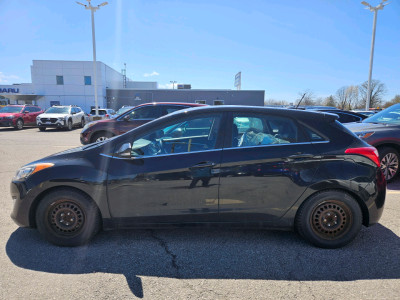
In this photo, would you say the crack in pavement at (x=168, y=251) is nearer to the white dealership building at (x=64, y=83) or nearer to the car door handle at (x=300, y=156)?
the car door handle at (x=300, y=156)

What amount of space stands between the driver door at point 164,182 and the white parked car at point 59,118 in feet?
53.7

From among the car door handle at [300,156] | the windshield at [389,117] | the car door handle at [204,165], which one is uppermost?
the windshield at [389,117]

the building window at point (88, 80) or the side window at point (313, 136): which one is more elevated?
the building window at point (88, 80)

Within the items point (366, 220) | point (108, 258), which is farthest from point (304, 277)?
point (108, 258)

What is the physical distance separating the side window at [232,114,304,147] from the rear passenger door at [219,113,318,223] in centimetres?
2

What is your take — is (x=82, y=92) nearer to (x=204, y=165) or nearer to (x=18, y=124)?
(x=18, y=124)

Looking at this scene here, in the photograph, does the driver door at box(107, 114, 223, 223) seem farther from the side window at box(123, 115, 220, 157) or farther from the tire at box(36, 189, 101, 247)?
the tire at box(36, 189, 101, 247)

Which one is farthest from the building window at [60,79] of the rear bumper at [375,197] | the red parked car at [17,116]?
the rear bumper at [375,197]

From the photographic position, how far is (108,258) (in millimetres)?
2783

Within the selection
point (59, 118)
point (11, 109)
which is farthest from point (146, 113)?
point (11, 109)

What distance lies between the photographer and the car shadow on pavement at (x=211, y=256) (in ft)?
8.40

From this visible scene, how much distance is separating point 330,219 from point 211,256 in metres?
1.43

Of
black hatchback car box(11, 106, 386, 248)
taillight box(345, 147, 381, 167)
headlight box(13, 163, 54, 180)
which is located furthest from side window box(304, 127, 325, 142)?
headlight box(13, 163, 54, 180)

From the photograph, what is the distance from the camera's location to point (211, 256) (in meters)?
2.84
